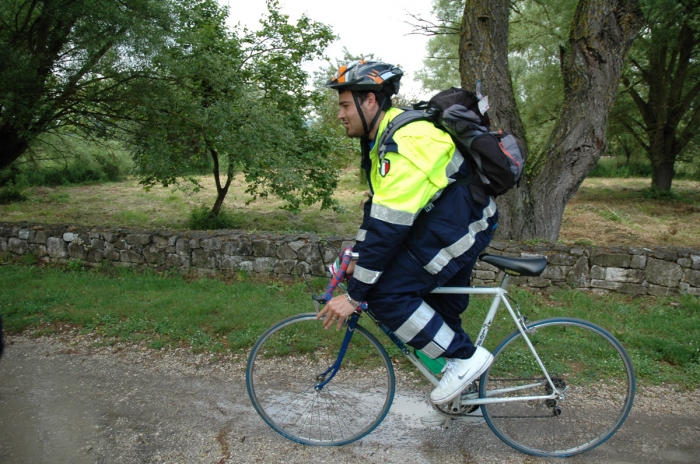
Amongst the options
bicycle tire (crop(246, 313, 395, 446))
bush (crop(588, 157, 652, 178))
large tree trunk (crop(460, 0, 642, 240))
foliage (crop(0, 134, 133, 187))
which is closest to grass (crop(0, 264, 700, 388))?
bicycle tire (crop(246, 313, 395, 446))

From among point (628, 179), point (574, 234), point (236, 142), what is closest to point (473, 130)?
point (236, 142)

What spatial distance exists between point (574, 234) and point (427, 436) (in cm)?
1036

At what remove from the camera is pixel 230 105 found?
9234 mm

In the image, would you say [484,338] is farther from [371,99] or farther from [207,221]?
[207,221]

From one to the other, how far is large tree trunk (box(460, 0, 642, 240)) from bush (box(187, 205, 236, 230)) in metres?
7.75

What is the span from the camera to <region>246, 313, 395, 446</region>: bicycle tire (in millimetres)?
3332

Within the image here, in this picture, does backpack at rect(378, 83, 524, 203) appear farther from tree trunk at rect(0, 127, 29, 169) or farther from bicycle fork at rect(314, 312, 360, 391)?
tree trunk at rect(0, 127, 29, 169)

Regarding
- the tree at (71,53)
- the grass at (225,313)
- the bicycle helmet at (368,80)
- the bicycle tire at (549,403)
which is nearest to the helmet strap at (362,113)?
the bicycle helmet at (368,80)

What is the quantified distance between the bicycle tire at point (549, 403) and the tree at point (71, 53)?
7.08 metres

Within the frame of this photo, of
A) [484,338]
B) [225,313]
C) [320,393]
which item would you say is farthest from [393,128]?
[225,313]

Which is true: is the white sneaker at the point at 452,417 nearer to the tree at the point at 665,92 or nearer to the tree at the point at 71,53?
the tree at the point at 71,53

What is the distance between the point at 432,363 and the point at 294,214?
12.4m

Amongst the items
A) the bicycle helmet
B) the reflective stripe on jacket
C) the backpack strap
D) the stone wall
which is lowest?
the stone wall

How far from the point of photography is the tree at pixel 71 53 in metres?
7.43
